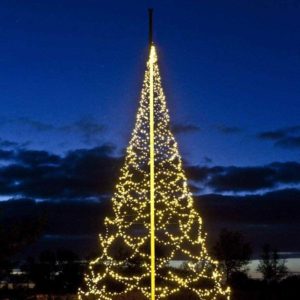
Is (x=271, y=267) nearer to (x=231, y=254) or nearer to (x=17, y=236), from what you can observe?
(x=231, y=254)

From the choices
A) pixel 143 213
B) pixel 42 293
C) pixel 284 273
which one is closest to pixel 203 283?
pixel 42 293

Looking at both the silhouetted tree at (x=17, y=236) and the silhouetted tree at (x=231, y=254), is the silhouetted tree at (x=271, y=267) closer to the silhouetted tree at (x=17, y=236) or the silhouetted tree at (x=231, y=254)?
the silhouetted tree at (x=231, y=254)

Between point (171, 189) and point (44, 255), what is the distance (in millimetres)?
19509

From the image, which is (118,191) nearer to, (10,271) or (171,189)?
(171,189)

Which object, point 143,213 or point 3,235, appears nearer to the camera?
point 3,235

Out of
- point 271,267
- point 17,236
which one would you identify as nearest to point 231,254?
point 271,267

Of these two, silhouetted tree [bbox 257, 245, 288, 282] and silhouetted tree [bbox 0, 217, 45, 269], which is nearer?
silhouetted tree [bbox 0, 217, 45, 269]

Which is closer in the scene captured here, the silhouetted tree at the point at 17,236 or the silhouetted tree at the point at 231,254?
the silhouetted tree at the point at 17,236

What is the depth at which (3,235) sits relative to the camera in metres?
12.4

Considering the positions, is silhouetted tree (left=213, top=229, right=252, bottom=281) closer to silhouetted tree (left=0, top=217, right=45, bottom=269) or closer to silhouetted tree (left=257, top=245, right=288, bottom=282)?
silhouetted tree (left=257, top=245, right=288, bottom=282)

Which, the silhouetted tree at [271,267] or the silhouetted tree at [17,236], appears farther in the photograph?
the silhouetted tree at [271,267]

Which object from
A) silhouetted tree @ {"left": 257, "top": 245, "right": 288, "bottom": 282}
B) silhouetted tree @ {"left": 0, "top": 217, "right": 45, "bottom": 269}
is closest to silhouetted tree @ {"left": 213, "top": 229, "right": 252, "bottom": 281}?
silhouetted tree @ {"left": 257, "top": 245, "right": 288, "bottom": 282}

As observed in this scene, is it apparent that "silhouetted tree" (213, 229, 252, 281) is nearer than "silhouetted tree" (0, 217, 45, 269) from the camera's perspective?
No

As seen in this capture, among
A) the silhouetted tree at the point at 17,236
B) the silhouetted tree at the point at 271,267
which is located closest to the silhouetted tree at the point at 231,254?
the silhouetted tree at the point at 271,267
